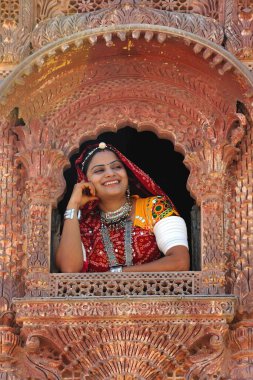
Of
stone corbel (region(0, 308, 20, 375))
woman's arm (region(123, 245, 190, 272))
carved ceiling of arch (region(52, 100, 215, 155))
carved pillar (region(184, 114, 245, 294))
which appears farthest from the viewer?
carved ceiling of arch (region(52, 100, 215, 155))

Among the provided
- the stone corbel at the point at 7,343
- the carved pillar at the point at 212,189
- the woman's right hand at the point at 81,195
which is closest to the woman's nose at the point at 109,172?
the woman's right hand at the point at 81,195

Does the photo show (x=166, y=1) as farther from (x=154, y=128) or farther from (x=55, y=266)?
(x=55, y=266)

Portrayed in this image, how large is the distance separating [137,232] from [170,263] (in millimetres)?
472

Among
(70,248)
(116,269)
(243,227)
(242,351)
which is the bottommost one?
(242,351)

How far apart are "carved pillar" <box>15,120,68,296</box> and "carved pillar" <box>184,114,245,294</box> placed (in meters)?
0.85

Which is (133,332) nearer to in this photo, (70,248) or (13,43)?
(70,248)

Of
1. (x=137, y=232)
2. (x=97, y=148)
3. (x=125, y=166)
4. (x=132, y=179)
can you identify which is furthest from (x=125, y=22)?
(x=137, y=232)

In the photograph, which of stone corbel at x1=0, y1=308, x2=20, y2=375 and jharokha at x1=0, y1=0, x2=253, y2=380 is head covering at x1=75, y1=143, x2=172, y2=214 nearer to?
jharokha at x1=0, y1=0, x2=253, y2=380

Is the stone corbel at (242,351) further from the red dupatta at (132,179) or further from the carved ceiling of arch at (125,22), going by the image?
the carved ceiling of arch at (125,22)

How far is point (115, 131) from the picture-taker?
13797 mm

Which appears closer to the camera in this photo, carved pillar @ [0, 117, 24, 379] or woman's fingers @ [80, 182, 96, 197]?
carved pillar @ [0, 117, 24, 379]

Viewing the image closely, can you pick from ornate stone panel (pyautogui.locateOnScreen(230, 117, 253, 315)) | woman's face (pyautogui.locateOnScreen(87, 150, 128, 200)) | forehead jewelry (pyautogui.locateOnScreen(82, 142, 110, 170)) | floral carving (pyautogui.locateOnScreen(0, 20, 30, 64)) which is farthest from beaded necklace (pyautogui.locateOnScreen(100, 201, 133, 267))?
floral carving (pyautogui.locateOnScreen(0, 20, 30, 64))

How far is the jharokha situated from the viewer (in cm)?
1291

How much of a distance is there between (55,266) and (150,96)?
1.28m
